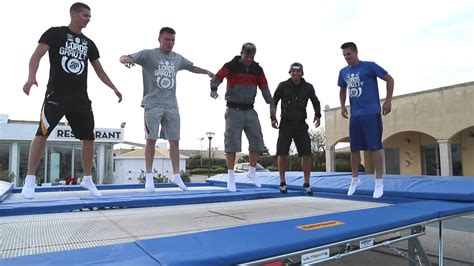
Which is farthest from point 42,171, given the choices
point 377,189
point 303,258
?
point 303,258

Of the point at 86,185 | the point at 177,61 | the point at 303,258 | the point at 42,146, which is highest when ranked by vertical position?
the point at 177,61

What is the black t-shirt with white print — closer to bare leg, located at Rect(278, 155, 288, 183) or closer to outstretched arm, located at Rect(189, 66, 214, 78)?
outstretched arm, located at Rect(189, 66, 214, 78)

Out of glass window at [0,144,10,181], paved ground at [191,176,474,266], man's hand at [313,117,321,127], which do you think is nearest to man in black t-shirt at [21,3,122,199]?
man's hand at [313,117,321,127]

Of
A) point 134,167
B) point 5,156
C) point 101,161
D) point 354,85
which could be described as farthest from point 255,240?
point 134,167

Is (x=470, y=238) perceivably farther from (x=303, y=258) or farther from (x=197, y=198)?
(x=303, y=258)

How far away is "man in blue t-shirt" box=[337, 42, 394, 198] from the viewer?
3.61 metres

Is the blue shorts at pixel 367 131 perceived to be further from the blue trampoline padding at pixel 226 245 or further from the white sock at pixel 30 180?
the white sock at pixel 30 180

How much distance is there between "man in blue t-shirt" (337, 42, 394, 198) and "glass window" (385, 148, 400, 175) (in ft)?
42.0

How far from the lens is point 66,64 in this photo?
9.93 ft

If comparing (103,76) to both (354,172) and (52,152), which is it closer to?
(354,172)

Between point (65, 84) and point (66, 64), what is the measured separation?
6.9 inches

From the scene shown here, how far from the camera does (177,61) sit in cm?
394

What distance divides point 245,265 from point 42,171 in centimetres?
1576

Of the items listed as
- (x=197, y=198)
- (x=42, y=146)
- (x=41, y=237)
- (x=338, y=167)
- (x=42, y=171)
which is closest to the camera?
(x=41, y=237)
